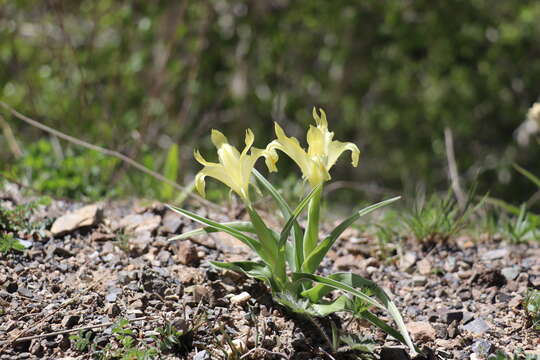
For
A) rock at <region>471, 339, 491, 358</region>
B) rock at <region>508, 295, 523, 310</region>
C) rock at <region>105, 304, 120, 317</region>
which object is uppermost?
rock at <region>105, 304, 120, 317</region>

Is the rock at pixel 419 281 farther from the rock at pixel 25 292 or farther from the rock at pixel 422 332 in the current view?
the rock at pixel 25 292

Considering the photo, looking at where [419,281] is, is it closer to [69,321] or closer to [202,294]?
[202,294]

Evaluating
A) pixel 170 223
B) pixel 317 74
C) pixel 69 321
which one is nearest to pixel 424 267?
pixel 170 223

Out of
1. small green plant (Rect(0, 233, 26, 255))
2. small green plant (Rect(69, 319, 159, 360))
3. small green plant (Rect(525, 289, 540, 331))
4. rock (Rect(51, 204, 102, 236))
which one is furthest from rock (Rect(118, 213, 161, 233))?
small green plant (Rect(525, 289, 540, 331))

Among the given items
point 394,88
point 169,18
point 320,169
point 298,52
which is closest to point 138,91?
point 169,18

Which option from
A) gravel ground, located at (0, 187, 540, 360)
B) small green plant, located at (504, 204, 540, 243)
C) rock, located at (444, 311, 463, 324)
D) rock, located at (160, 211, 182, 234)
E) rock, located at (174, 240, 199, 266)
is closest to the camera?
gravel ground, located at (0, 187, 540, 360)

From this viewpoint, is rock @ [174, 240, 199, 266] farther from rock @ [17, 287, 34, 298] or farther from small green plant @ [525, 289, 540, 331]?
small green plant @ [525, 289, 540, 331]

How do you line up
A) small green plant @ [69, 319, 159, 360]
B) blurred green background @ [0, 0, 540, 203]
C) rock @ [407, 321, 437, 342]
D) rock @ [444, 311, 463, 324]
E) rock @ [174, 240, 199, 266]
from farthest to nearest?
1. blurred green background @ [0, 0, 540, 203]
2. rock @ [174, 240, 199, 266]
3. rock @ [444, 311, 463, 324]
4. rock @ [407, 321, 437, 342]
5. small green plant @ [69, 319, 159, 360]

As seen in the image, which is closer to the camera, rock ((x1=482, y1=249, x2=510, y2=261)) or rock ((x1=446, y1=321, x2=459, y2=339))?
rock ((x1=446, y1=321, x2=459, y2=339))
